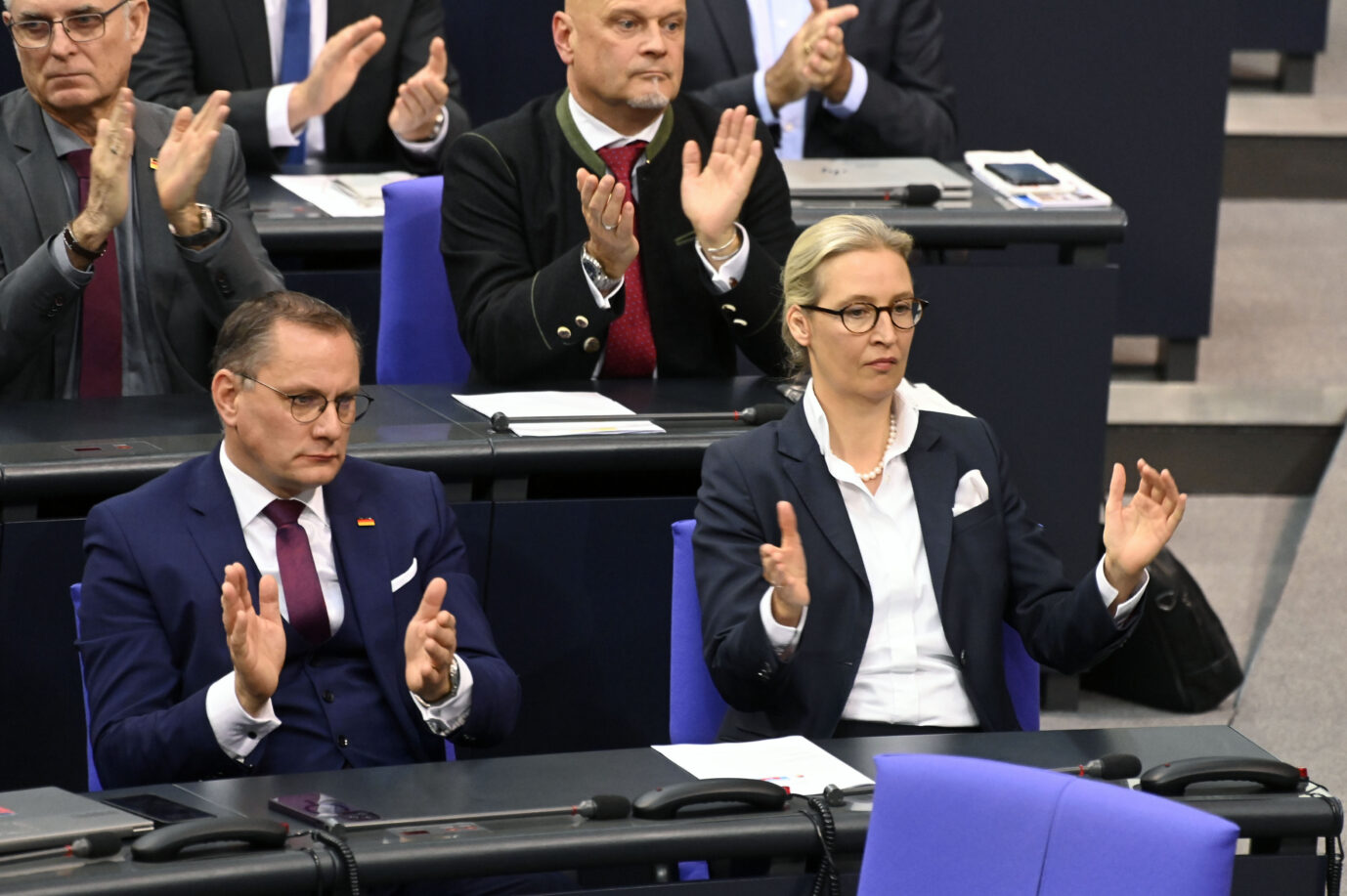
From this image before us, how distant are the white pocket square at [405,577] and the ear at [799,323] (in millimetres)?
609

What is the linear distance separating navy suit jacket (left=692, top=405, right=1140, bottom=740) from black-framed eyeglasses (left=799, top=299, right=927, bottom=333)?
0.46ft

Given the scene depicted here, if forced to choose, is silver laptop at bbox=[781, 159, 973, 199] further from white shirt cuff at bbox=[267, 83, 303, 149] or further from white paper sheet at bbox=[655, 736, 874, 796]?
white paper sheet at bbox=[655, 736, 874, 796]

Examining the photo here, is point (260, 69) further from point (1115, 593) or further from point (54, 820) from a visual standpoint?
point (54, 820)

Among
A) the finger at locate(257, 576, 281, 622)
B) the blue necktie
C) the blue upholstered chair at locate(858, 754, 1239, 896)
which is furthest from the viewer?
the blue necktie

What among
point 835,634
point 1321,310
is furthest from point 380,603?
point 1321,310

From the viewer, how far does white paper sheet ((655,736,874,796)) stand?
7.25ft

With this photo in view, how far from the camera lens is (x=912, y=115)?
429cm

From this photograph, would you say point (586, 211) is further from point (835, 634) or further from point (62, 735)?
Answer: point (62, 735)

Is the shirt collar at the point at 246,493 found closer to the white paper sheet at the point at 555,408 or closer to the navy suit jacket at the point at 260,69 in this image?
the white paper sheet at the point at 555,408

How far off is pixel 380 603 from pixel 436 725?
0.18m

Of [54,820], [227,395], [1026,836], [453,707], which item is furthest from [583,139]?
[1026,836]

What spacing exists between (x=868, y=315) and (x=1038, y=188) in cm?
132

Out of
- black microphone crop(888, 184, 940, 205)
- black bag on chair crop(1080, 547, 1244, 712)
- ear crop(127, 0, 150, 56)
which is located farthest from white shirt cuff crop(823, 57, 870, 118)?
ear crop(127, 0, 150, 56)

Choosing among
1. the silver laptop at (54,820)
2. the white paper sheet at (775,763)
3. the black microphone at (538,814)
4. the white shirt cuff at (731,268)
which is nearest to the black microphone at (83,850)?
the silver laptop at (54,820)
